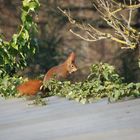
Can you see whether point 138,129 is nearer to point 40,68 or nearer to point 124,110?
point 124,110

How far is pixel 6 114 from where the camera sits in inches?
→ 118

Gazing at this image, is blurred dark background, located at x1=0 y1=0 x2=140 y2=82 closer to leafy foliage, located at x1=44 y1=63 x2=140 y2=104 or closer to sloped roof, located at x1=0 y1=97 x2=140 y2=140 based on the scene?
leafy foliage, located at x1=44 y1=63 x2=140 y2=104

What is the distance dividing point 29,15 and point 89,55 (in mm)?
2826

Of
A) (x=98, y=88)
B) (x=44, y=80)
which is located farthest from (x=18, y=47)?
(x=98, y=88)

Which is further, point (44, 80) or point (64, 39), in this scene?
point (64, 39)

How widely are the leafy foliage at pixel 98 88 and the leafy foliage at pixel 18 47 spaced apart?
4.70 ft

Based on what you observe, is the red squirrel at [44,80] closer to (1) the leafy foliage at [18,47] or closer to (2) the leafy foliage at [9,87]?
(2) the leafy foliage at [9,87]

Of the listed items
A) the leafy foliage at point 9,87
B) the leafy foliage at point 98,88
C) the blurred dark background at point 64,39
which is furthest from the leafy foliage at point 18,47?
the blurred dark background at point 64,39

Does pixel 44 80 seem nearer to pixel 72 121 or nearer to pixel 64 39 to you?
pixel 72 121

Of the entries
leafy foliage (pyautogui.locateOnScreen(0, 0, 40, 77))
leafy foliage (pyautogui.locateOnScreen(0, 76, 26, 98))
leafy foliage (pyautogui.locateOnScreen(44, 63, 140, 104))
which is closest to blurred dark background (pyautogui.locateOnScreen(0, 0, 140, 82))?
leafy foliage (pyautogui.locateOnScreen(0, 0, 40, 77))

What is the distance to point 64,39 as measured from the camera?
7832 mm

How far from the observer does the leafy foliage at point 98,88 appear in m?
2.98

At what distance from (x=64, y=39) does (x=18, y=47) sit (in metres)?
2.44

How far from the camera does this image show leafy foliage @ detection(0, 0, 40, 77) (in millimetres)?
5219
